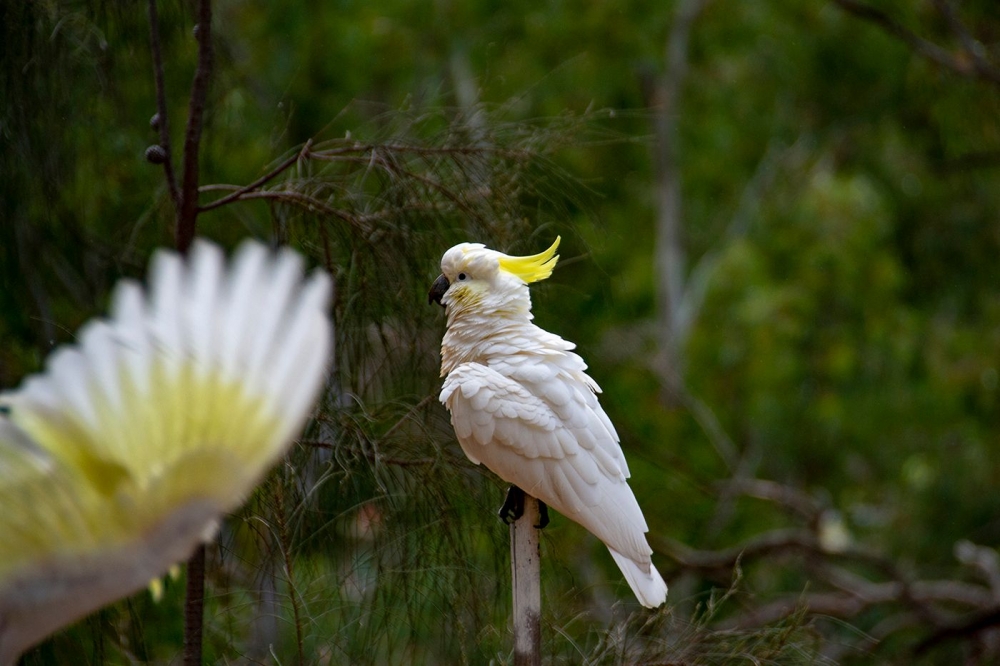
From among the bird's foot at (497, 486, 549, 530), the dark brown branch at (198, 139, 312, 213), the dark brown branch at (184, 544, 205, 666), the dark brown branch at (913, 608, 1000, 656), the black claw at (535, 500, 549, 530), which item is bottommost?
the dark brown branch at (913, 608, 1000, 656)

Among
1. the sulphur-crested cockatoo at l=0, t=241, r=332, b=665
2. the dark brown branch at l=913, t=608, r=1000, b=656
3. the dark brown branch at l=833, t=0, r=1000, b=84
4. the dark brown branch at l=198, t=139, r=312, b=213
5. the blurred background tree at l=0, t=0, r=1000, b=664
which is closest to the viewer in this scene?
the sulphur-crested cockatoo at l=0, t=241, r=332, b=665

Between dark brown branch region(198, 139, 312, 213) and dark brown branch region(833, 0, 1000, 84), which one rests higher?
dark brown branch region(198, 139, 312, 213)

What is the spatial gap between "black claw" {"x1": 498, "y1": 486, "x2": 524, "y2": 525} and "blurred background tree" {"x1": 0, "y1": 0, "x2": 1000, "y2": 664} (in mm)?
104

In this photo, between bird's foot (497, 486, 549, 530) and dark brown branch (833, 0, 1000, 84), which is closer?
bird's foot (497, 486, 549, 530)

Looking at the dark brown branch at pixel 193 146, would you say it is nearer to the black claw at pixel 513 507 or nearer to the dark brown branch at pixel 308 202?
the dark brown branch at pixel 308 202

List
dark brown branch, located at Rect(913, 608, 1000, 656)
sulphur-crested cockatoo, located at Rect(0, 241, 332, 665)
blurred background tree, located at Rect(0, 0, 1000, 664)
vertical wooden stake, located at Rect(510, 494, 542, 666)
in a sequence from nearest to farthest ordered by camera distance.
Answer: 1. sulphur-crested cockatoo, located at Rect(0, 241, 332, 665)
2. vertical wooden stake, located at Rect(510, 494, 542, 666)
3. blurred background tree, located at Rect(0, 0, 1000, 664)
4. dark brown branch, located at Rect(913, 608, 1000, 656)

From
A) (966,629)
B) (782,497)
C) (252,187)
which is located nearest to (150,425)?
(252,187)

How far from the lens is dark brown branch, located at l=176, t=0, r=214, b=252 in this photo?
5.05ft

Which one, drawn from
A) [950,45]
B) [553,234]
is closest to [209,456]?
[553,234]

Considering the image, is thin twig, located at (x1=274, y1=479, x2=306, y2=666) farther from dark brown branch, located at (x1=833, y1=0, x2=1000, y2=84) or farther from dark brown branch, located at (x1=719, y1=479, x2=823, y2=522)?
dark brown branch, located at (x1=833, y1=0, x2=1000, y2=84)

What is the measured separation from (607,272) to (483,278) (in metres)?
0.78

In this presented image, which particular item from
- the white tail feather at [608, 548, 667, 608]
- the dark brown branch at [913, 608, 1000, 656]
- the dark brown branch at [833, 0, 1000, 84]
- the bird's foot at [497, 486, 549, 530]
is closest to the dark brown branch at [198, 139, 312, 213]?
the bird's foot at [497, 486, 549, 530]

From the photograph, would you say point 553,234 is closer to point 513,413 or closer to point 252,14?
point 513,413

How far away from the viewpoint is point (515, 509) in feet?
5.15
